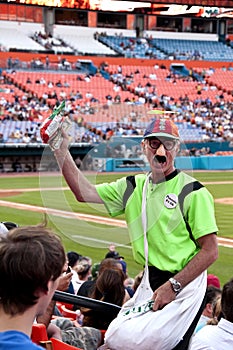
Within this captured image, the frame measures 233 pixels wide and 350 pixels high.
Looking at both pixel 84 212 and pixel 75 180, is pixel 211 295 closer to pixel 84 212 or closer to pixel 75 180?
pixel 84 212

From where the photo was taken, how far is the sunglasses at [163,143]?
345 cm

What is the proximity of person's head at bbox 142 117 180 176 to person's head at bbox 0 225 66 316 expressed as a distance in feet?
4.47

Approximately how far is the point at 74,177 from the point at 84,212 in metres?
0.31

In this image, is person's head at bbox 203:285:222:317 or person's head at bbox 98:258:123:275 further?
person's head at bbox 203:285:222:317

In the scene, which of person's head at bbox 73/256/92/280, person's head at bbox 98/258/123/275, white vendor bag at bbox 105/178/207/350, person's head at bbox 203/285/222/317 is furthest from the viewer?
person's head at bbox 73/256/92/280

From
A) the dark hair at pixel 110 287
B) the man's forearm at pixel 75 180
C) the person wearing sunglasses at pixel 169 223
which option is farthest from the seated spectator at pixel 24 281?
the dark hair at pixel 110 287

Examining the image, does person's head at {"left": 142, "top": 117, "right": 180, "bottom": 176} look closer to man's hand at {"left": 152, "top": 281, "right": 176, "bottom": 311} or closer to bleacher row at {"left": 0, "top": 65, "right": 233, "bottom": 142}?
man's hand at {"left": 152, "top": 281, "right": 176, "bottom": 311}

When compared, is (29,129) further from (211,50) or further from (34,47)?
(211,50)

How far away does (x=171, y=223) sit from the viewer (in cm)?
340

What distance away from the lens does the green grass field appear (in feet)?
12.0

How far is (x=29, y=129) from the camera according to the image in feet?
100

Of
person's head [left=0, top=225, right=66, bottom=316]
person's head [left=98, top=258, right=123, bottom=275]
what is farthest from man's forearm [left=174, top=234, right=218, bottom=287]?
person's head [left=98, top=258, right=123, bottom=275]

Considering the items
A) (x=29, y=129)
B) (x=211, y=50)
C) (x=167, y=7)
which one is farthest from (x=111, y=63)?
(x=29, y=129)

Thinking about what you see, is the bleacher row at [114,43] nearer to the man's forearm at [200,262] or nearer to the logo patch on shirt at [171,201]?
the logo patch on shirt at [171,201]
